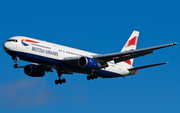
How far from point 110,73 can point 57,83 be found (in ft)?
27.1

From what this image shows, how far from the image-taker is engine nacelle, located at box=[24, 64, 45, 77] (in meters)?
49.0

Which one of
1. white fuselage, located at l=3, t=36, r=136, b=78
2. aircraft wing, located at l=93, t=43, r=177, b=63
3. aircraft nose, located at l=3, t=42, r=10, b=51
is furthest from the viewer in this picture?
aircraft wing, located at l=93, t=43, r=177, b=63

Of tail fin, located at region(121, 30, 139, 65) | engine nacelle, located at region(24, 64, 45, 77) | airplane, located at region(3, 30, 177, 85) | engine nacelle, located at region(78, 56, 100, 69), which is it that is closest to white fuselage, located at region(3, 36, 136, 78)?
airplane, located at region(3, 30, 177, 85)

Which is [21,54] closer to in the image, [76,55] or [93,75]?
[76,55]

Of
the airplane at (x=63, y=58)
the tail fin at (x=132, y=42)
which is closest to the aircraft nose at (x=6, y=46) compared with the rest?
the airplane at (x=63, y=58)

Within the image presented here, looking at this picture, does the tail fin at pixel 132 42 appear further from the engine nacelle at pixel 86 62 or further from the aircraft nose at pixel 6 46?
the aircraft nose at pixel 6 46

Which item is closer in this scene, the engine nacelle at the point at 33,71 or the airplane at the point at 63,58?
the airplane at the point at 63,58

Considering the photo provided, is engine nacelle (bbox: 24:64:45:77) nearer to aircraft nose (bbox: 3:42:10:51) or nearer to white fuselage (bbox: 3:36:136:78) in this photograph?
white fuselage (bbox: 3:36:136:78)

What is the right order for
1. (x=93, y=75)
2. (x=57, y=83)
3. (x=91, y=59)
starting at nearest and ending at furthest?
(x=91, y=59)
(x=93, y=75)
(x=57, y=83)

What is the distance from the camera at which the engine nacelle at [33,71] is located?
49.0m

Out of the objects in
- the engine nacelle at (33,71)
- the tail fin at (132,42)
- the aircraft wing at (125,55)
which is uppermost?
the tail fin at (132,42)

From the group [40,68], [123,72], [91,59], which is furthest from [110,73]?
[40,68]

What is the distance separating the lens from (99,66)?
45094 millimetres

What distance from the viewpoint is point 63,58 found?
43719mm
